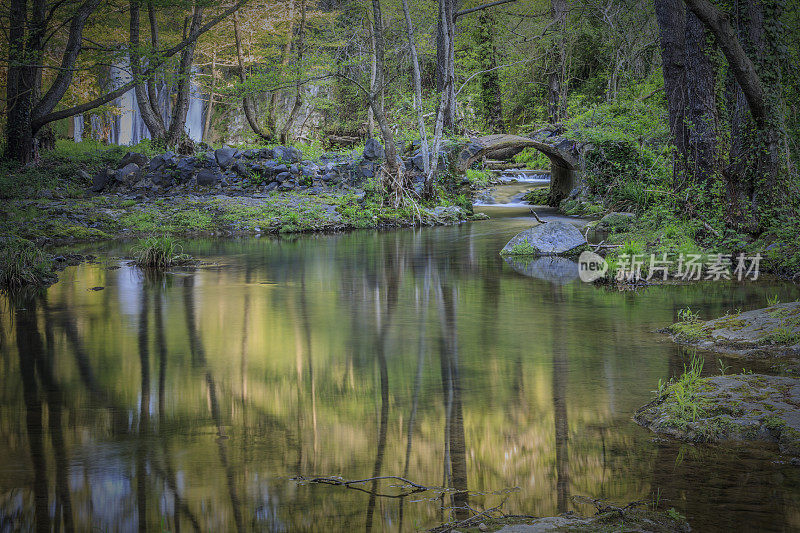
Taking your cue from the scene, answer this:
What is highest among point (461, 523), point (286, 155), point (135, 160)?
point (286, 155)

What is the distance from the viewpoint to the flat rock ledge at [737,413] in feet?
14.4

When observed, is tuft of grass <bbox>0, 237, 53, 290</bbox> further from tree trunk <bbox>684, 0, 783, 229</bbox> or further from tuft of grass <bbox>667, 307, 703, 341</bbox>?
tree trunk <bbox>684, 0, 783, 229</bbox>

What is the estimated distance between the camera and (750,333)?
22.2ft

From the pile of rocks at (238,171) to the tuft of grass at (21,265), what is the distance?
10313mm

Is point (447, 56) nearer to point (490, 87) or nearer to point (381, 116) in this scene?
point (381, 116)

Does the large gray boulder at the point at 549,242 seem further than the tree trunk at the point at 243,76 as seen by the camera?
No

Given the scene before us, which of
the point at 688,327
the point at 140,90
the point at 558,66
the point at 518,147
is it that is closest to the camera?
the point at 688,327

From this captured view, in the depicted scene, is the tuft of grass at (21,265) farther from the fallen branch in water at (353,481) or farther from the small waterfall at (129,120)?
the small waterfall at (129,120)

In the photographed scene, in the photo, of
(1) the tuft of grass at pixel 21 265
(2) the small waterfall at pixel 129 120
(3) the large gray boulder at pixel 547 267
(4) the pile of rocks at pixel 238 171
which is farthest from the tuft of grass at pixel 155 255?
(2) the small waterfall at pixel 129 120

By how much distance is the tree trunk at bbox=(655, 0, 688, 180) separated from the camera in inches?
481

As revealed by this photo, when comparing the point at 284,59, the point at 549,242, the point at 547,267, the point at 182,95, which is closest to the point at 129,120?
the point at 284,59

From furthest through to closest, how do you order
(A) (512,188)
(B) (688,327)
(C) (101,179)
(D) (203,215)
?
(A) (512,188) → (C) (101,179) → (D) (203,215) → (B) (688,327)

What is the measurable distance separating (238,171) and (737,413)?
67.8ft
